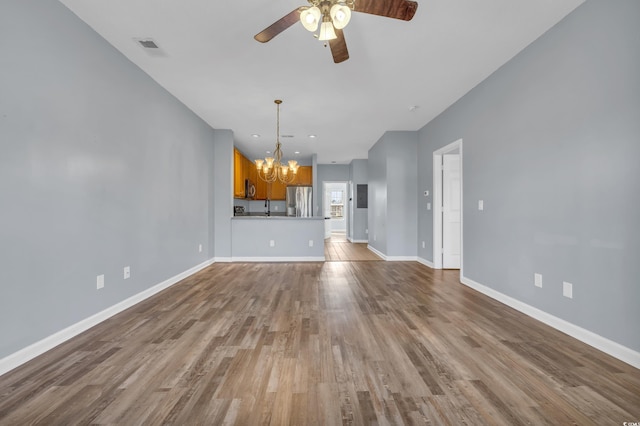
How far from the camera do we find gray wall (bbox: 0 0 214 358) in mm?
1907

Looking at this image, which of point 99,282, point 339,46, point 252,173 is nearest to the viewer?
point 339,46

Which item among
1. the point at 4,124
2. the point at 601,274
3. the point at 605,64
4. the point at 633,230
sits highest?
the point at 605,64

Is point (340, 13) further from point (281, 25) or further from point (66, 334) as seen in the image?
point (66, 334)

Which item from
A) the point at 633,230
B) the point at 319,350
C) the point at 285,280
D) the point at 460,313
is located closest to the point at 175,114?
the point at 285,280

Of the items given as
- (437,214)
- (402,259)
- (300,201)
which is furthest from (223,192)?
(437,214)

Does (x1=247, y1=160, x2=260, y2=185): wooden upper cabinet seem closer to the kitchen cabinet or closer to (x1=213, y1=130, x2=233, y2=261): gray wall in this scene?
the kitchen cabinet

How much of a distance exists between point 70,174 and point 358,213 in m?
7.70

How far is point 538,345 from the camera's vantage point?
2.21 m

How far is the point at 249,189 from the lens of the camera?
7.86 m

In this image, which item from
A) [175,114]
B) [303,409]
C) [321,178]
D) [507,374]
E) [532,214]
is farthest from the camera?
[321,178]

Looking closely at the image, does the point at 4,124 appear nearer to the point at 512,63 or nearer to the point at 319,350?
the point at 319,350

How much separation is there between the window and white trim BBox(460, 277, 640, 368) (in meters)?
10.1

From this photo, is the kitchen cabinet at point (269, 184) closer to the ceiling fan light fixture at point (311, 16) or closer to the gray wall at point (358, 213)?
the gray wall at point (358, 213)

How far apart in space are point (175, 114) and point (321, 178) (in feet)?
20.3
